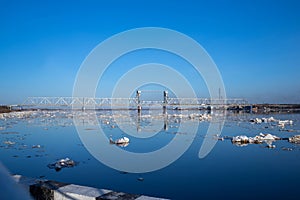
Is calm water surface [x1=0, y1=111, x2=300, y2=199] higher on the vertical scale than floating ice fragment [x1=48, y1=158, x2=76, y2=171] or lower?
lower

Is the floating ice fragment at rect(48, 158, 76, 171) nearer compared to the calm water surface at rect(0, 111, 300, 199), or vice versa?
the calm water surface at rect(0, 111, 300, 199)

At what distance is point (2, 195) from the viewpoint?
518mm

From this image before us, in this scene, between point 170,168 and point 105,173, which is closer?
point 105,173

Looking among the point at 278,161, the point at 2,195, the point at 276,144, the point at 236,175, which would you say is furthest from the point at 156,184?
the point at 276,144

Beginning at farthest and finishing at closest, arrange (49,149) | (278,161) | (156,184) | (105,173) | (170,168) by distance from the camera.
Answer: (49,149)
(278,161)
(170,168)
(105,173)
(156,184)

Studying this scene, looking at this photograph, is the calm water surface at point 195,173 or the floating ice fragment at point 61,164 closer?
the calm water surface at point 195,173

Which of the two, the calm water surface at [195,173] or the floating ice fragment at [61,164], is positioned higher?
the floating ice fragment at [61,164]

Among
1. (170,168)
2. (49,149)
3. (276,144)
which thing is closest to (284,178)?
(170,168)

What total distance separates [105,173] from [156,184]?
39.1 inches

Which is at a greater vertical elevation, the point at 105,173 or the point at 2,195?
the point at 2,195

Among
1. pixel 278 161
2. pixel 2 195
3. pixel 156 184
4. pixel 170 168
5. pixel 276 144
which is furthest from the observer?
pixel 276 144

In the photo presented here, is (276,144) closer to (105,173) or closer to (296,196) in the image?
(296,196)

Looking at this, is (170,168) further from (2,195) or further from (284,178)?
(2,195)

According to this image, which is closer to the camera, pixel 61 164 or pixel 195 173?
pixel 195 173
